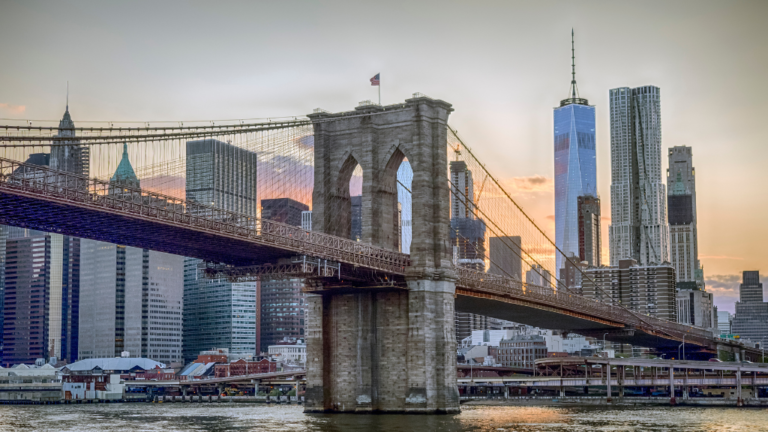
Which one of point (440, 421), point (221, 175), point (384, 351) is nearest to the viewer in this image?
point (440, 421)

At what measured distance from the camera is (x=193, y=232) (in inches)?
2539

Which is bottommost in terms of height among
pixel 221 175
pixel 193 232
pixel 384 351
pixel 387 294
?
pixel 384 351

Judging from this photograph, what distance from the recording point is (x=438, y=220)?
264ft

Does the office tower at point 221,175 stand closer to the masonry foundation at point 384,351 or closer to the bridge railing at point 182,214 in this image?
the masonry foundation at point 384,351

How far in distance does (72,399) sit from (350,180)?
70.5 metres

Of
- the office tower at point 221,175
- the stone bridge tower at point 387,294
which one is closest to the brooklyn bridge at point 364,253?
the stone bridge tower at point 387,294

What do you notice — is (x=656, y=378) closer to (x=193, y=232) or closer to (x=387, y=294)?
(x=387, y=294)

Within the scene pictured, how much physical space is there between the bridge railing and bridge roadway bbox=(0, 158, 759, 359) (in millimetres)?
54

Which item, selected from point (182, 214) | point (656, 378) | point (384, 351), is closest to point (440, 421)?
point (384, 351)

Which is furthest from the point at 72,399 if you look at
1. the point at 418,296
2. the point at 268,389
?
the point at 418,296

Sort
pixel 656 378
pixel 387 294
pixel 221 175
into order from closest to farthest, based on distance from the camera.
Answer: pixel 387 294 → pixel 656 378 → pixel 221 175

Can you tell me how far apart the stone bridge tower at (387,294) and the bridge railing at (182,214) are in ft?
10.3

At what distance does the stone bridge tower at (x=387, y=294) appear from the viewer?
7869 centimetres

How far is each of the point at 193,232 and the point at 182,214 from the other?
1876mm
